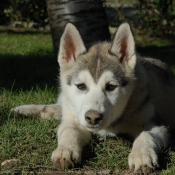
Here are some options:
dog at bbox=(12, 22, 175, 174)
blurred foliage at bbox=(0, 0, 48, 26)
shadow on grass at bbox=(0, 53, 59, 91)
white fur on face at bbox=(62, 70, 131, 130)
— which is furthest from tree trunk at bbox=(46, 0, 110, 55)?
blurred foliage at bbox=(0, 0, 48, 26)

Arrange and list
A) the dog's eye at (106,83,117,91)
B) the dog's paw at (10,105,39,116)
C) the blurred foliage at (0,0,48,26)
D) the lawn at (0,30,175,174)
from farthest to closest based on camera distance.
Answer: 1. the blurred foliage at (0,0,48,26)
2. the dog's paw at (10,105,39,116)
3. the dog's eye at (106,83,117,91)
4. the lawn at (0,30,175,174)

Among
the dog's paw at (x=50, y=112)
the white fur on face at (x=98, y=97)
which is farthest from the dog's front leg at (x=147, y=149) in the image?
the dog's paw at (x=50, y=112)

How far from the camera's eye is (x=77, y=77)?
193 inches

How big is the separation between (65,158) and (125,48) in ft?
4.89

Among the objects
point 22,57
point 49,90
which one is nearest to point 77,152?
point 49,90

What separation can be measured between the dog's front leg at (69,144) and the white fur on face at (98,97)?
16cm

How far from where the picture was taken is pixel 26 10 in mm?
14688

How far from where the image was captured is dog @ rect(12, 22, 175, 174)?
4426mm

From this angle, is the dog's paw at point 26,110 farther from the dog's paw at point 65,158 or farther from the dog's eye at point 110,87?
the dog's paw at point 65,158

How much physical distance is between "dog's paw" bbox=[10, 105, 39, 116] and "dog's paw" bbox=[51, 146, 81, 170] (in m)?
1.72

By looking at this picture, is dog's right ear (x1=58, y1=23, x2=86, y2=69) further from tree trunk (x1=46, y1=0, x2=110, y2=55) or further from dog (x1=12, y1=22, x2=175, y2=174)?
tree trunk (x1=46, y1=0, x2=110, y2=55)

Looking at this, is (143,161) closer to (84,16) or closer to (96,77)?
(96,77)

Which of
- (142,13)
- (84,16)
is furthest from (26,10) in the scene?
(84,16)

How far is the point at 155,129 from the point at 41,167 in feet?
4.36
